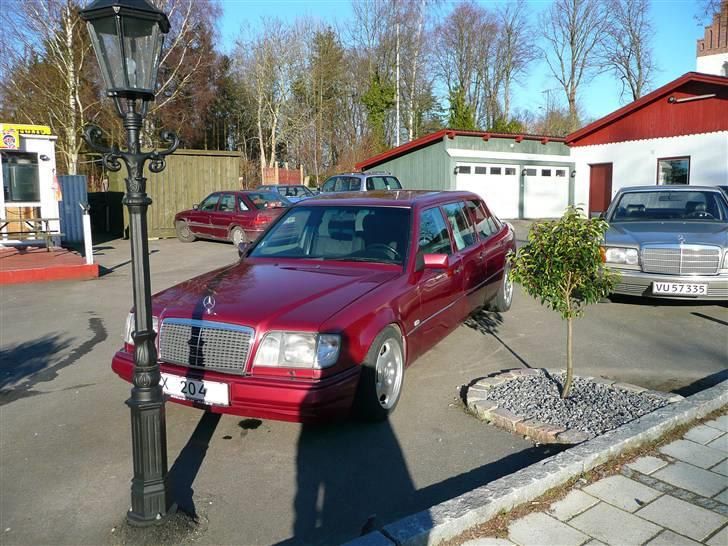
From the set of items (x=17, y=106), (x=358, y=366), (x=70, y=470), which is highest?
(x=17, y=106)

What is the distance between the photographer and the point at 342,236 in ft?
17.5

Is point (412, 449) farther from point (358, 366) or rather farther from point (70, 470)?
point (70, 470)

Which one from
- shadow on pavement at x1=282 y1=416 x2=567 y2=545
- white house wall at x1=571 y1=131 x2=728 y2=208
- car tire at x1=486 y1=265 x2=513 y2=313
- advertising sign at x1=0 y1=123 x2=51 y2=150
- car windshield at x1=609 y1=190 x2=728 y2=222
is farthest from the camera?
white house wall at x1=571 y1=131 x2=728 y2=208

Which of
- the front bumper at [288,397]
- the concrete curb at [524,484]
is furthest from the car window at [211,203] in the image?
the concrete curb at [524,484]

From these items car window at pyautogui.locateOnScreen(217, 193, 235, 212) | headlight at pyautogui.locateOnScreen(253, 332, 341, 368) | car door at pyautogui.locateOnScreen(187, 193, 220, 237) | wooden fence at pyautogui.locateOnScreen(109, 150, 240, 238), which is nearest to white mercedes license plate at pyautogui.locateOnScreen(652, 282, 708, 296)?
headlight at pyautogui.locateOnScreen(253, 332, 341, 368)

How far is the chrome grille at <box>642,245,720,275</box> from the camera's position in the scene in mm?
7293

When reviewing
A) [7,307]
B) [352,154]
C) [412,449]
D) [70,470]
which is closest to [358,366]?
[412,449]

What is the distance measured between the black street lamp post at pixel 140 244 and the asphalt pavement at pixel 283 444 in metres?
0.30

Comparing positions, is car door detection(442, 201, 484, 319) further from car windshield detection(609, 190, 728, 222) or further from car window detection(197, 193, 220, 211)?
car window detection(197, 193, 220, 211)

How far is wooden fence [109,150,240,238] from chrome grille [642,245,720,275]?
15.9m

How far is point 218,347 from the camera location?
3.88 metres

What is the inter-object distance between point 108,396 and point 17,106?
2683 cm

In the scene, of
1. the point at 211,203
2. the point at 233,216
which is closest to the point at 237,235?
the point at 233,216

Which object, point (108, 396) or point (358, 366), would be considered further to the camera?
point (108, 396)
